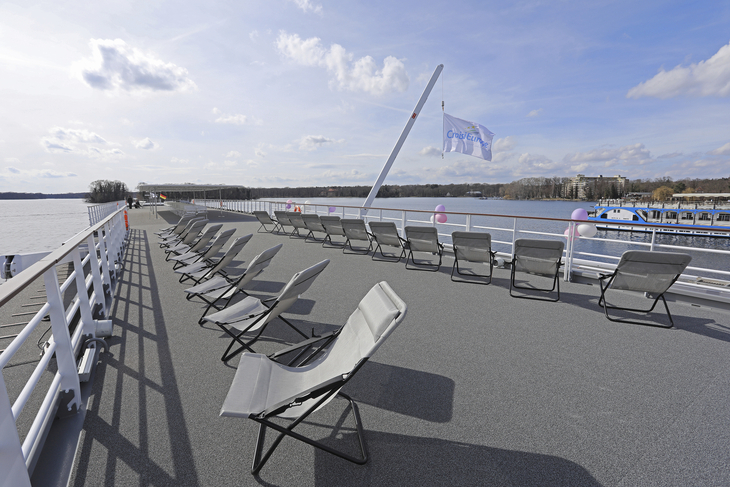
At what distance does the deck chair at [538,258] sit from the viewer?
4391mm

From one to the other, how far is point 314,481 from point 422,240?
465 centimetres

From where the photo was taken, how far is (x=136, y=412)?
210cm

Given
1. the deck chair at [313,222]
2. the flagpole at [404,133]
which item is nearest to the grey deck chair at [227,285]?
the deck chair at [313,222]

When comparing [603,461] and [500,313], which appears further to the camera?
[500,313]

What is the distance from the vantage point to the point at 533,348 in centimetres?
299

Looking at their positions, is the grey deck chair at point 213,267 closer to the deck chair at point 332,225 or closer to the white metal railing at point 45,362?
the white metal railing at point 45,362

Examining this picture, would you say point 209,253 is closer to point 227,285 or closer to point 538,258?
point 227,285

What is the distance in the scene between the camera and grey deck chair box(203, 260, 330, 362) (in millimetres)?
2645

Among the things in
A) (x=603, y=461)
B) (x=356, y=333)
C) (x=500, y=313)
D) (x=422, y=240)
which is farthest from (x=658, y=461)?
(x=422, y=240)

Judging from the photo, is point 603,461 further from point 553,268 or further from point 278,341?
point 553,268

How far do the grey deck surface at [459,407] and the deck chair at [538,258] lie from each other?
→ 0.71 meters

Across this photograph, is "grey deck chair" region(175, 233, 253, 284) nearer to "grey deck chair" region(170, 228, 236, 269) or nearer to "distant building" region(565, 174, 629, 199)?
"grey deck chair" region(170, 228, 236, 269)

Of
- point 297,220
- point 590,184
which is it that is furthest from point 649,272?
point 590,184

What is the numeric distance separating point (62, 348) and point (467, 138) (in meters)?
11.9
